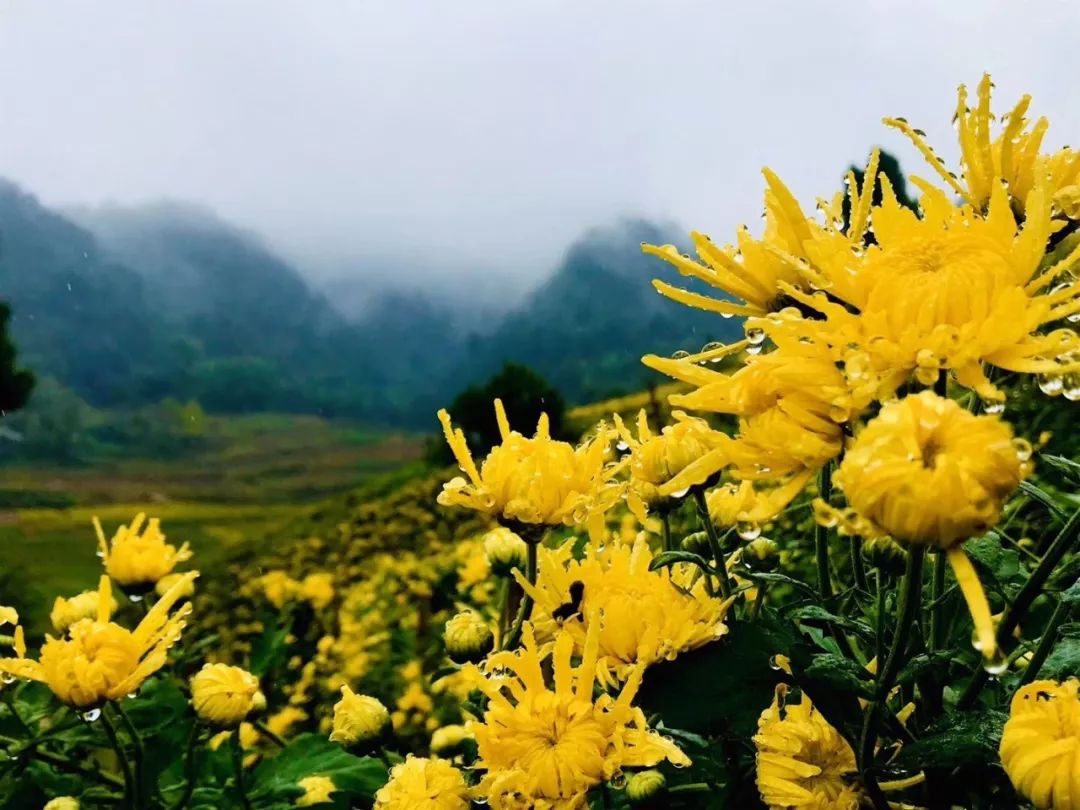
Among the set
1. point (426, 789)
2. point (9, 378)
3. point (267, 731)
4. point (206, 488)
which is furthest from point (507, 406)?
point (206, 488)

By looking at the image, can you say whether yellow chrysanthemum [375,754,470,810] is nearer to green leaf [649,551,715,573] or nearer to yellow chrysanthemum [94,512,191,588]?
green leaf [649,551,715,573]

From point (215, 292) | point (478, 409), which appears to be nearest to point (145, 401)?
point (215, 292)

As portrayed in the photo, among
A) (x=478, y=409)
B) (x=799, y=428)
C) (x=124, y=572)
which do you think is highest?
(x=799, y=428)

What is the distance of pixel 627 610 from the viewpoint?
70 centimetres

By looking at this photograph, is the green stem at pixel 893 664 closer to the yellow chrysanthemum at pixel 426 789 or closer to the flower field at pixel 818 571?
the flower field at pixel 818 571

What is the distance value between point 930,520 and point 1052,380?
0.15 m

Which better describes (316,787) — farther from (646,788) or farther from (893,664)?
(893,664)

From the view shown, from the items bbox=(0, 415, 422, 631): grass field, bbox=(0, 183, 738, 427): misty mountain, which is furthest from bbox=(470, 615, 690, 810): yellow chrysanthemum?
bbox=(0, 183, 738, 427): misty mountain

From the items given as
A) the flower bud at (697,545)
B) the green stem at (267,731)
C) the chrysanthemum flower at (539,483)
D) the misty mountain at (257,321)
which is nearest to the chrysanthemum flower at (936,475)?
the chrysanthemum flower at (539,483)

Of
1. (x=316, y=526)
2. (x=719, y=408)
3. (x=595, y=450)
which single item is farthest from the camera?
(x=316, y=526)

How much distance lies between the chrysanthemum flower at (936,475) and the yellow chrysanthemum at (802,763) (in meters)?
0.25

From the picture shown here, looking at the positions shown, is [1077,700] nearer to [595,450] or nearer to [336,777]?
[595,450]

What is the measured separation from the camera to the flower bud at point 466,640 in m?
0.96

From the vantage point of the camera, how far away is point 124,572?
4.71 ft
